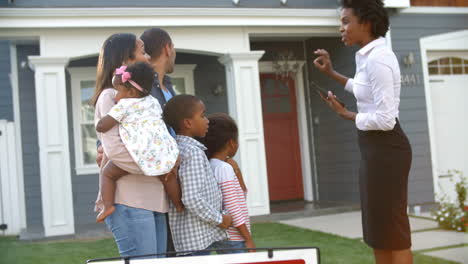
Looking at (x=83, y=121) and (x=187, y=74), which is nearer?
(x=83, y=121)

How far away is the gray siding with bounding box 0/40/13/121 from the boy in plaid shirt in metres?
7.10

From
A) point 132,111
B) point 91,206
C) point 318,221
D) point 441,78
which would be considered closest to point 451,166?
point 441,78

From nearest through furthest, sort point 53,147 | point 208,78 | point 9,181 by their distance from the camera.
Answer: point 53,147, point 9,181, point 208,78

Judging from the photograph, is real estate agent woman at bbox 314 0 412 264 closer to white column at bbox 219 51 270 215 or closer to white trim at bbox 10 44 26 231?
white column at bbox 219 51 270 215

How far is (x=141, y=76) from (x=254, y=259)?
0.95 m

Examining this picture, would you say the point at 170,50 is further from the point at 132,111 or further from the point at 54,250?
the point at 54,250

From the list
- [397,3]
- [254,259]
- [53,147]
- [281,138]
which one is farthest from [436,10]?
[254,259]

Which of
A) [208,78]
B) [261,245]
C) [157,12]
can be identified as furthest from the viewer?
[208,78]

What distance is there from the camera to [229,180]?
7.37 feet

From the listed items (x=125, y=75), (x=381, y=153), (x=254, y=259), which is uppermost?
(x=125, y=75)

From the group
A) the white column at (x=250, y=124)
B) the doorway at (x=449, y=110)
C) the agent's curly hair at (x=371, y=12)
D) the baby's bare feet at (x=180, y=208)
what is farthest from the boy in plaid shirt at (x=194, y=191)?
the doorway at (x=449, y=110)

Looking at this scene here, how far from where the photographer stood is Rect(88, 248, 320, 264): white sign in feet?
4.88

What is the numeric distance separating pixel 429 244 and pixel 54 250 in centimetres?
419

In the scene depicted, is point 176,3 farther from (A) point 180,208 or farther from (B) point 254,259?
(B) point 254,259
